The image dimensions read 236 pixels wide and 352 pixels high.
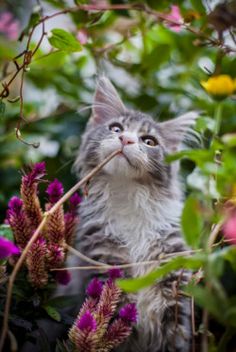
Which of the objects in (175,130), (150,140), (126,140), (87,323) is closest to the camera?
(87,323)

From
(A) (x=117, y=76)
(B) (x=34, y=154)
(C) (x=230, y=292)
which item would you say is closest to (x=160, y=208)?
(C) (x=230, y=292)

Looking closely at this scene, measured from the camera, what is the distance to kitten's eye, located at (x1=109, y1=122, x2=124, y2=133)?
1597mm

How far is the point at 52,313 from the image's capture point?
3.69ft

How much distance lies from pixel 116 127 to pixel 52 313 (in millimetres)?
674

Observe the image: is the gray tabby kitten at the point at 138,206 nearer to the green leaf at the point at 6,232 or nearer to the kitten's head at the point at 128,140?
the kitten's head at the point at 128,140

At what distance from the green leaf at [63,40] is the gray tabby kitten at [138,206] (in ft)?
1.07

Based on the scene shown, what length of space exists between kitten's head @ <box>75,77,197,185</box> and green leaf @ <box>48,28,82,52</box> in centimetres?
33

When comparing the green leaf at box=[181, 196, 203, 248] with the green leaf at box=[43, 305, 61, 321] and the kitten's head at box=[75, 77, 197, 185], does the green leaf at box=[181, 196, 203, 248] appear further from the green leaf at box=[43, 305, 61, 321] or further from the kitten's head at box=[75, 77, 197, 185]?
the kitten's head at box=[75, 77, 197, 185]

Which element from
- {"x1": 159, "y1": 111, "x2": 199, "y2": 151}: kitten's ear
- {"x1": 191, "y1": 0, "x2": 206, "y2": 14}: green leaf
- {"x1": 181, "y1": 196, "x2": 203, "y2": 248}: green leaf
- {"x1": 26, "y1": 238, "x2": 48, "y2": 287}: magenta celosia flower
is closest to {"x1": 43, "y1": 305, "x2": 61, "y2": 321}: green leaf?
{"x1": 26, "y1": 238, "x2": 48, "y2": 287}: magenta celosia flower

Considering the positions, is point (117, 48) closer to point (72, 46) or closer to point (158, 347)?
point (72, 46)

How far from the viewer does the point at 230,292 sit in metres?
1.51

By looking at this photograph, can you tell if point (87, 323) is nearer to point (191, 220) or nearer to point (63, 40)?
point (191, 220)

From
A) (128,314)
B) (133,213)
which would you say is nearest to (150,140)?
(133,213)

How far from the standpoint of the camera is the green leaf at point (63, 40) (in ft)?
4.04
